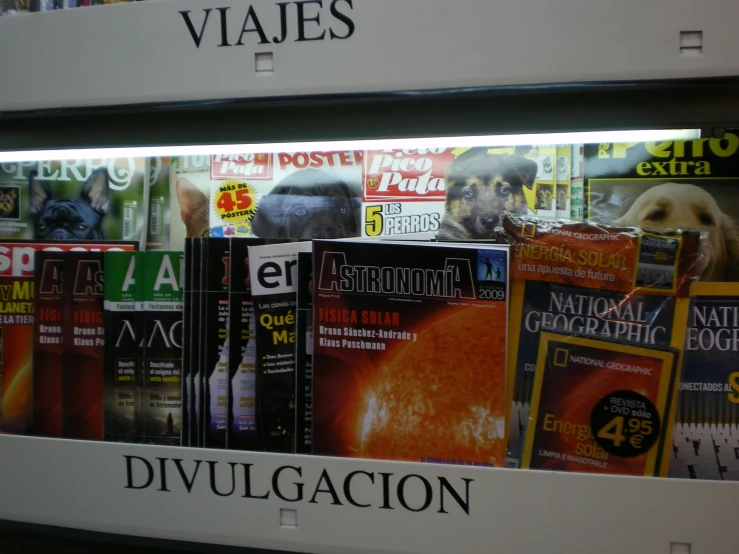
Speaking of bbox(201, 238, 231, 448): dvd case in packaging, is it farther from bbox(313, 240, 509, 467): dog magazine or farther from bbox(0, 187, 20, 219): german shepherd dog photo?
bbox(0, 187, 20, 219): german shepherd dog photo

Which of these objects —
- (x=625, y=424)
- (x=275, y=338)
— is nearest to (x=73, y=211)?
(x=275, y=338)

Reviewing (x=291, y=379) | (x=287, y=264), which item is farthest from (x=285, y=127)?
(x=291, y=379)

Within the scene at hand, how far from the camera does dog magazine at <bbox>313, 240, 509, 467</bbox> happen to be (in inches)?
30.8

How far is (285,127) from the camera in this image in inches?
32.8

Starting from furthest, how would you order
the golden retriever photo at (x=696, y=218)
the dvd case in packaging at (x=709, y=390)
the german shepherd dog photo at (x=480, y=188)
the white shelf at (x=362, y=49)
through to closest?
the german shepherd dog photo at (x=480, y=188)
the golden retriever photo at (x=696, y=218)
the dvd case in packaging at (x=709, y=390)
the white shelf at (x=362, y=49)

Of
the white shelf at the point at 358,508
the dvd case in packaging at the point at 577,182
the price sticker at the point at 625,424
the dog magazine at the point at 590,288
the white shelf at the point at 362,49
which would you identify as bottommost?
the white shelf at the point at 358,508

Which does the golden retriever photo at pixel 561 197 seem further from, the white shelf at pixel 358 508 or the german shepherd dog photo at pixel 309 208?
the white shelf at pixel 358 508

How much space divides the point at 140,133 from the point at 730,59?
824 millimetres

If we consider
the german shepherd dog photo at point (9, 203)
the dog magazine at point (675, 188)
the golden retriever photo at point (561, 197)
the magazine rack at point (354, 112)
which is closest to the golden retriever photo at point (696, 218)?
the dog magazine at point (675, 188)

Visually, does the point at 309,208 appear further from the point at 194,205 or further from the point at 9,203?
the point at 9,203

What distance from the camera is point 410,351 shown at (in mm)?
792

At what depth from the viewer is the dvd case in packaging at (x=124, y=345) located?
0.91m

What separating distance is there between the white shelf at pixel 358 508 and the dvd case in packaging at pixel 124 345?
0.09m

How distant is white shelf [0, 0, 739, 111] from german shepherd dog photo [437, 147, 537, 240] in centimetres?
43
